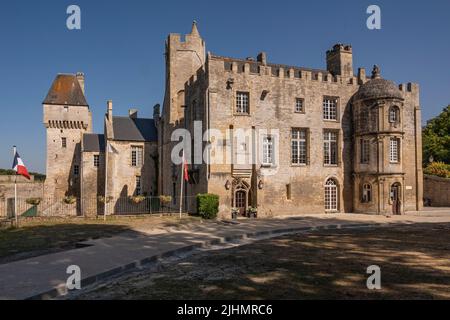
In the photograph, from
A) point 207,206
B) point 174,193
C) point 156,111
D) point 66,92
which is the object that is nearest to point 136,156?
point 156,111

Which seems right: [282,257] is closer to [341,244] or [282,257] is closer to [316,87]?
[341,244]

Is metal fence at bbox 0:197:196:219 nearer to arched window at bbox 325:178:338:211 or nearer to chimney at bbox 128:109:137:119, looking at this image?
chimney at bbox 128:109:137:119

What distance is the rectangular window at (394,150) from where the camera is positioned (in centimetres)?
2622

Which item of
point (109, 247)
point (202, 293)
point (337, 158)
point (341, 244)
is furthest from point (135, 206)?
point (202, 293)

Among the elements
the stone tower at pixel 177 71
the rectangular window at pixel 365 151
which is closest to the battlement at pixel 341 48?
the rectangular window at pixel 365 151

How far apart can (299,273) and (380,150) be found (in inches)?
781

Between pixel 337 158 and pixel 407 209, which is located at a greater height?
pixel 337 158

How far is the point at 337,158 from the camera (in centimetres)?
2730

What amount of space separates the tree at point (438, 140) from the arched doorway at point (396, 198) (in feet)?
68.3

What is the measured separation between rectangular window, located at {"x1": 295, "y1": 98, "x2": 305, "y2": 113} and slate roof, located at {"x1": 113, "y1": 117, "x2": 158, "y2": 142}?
60.3ft

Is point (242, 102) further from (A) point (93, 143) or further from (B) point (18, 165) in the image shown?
(A) point (93, 143)

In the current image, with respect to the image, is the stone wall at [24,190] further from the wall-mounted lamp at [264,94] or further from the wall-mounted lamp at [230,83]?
the wall-mounted lamp at [264,94]

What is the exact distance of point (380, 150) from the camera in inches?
1011

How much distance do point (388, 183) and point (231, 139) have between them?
40.8 feet
